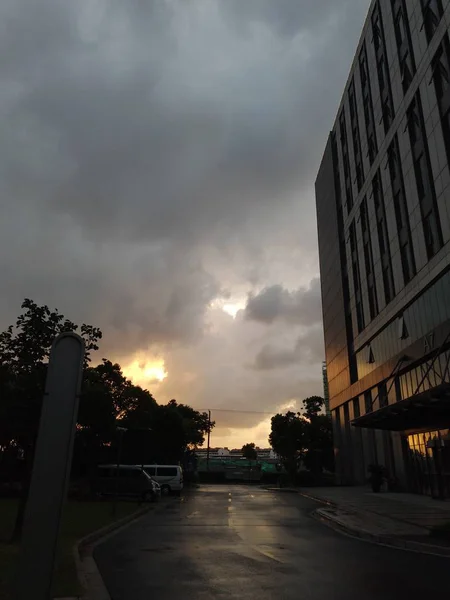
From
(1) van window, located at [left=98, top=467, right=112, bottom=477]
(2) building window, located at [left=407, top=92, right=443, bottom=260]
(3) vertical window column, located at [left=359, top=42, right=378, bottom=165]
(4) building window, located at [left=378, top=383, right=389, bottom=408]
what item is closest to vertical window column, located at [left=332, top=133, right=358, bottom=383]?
(4) building window, located at [left=378, top=383, right=389, bottom=408]

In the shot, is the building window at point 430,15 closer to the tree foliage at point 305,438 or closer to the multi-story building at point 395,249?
the multi-story building at point 395,249

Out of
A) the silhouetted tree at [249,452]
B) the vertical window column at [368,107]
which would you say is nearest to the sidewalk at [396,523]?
the vertical window column at [368,107]

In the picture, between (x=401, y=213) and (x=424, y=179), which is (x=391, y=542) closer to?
(x=424, y=179)

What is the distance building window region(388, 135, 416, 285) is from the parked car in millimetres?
21412

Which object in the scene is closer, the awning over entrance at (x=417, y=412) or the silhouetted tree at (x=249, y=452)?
the awning over entrance at (x=417, y=412)

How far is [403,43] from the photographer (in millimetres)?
35250

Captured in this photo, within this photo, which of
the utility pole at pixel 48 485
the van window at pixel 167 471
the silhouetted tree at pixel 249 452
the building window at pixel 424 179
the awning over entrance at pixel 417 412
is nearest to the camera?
the utility pole at pixel 48 485

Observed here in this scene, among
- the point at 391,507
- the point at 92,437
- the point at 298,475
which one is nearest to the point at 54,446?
the point at 391,507

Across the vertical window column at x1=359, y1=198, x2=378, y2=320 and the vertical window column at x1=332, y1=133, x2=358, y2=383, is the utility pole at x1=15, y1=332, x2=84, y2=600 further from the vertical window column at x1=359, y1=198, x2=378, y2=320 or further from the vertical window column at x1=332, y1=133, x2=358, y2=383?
the vertical window column at x1=332, y1=133, x2=358, y2=383

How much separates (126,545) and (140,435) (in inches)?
1230

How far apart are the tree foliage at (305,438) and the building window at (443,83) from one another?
1758 inches

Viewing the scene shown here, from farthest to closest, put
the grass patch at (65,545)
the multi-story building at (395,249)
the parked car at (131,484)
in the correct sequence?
the parked car at (131,484), the multi-story building at (395,249), the grass patch at (65,545)

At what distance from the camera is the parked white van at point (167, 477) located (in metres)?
36.2

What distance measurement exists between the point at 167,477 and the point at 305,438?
33605 millimetres
